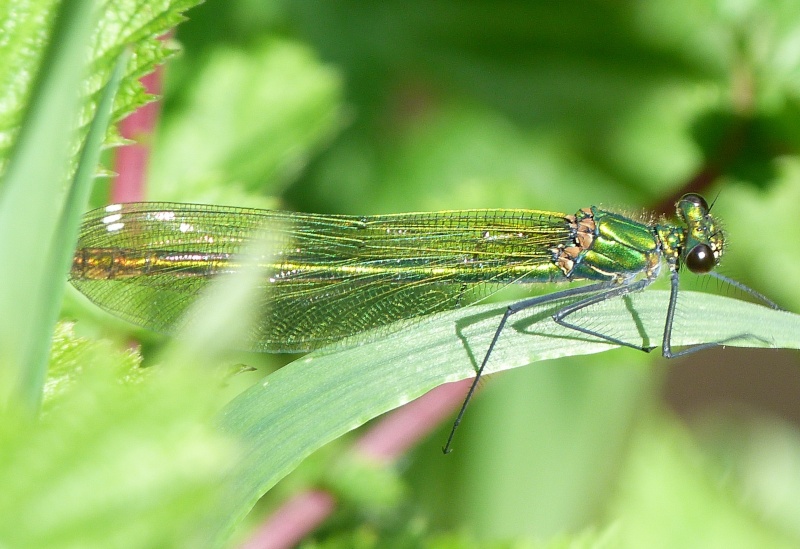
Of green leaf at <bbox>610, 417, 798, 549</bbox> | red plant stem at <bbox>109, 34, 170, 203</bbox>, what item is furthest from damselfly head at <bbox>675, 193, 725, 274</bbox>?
red plant stem at <bbox>109, 34, 170, 203</bbox>

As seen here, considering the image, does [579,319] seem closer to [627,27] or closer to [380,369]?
[380,369]

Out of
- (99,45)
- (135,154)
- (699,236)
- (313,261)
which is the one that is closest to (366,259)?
(313,261)

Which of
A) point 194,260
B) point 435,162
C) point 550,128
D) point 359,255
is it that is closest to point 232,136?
point 194,260

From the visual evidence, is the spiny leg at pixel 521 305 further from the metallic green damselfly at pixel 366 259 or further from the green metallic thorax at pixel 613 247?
the green metallic thorax at pixel 613 247

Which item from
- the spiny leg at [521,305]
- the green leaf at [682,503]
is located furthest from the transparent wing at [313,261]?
the green leaf at [682,503]

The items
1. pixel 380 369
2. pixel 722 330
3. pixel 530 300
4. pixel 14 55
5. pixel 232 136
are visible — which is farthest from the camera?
pixel 232 136

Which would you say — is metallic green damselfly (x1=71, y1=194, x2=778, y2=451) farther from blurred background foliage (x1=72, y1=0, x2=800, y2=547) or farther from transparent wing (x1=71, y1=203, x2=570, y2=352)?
blurred background foliage (x1=72, y1=0, x2=800, y2=547)

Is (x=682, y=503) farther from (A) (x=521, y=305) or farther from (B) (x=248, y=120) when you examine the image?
(B) (x=248, y=120)
